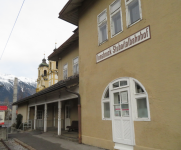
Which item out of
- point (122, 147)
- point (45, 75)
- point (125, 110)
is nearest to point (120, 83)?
point (125, 110)

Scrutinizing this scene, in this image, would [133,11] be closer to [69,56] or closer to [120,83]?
[120,83]

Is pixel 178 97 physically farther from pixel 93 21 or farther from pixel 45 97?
pixel 45 97

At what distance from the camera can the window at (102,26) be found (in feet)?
24.1

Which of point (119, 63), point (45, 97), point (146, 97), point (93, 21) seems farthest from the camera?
point (45, 97)

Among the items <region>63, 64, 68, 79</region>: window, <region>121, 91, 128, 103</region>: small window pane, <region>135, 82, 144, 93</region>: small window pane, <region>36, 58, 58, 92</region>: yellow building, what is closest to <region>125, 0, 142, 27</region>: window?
<region>135, 82, 144, 93</region>: small window pane

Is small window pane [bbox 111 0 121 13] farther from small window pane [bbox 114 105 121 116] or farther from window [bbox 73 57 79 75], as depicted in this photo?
window [bbox 73 57 79 75]

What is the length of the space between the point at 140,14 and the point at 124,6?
94 centimetres

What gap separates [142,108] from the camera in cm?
528

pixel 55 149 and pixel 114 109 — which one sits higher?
pixel 114 109

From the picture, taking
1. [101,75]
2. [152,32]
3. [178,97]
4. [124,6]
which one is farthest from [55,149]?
[124,6]

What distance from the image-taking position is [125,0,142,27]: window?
5804 millimetres

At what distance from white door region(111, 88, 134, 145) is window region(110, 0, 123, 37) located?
7.94 feet

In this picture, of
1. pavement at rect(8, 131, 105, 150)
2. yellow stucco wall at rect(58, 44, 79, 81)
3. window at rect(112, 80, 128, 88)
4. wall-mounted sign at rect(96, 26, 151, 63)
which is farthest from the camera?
yellow stucco wall at rect(58, 44, 79, 81)

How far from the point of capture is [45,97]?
13.9m
